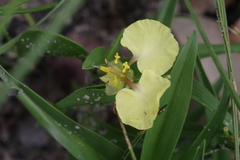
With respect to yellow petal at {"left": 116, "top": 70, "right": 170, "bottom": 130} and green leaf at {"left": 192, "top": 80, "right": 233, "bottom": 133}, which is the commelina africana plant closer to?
yellow petal at {"left": 116, "top": 70, "right": 170, "bottom": 130}

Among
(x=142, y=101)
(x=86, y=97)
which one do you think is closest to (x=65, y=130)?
(x=86, y=97)

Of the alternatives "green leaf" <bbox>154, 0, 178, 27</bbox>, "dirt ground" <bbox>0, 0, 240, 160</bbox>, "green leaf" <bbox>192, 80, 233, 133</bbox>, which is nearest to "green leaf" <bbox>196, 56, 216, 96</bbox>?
"green leaf" <bbox>192, 80, 233, 133</bbox>

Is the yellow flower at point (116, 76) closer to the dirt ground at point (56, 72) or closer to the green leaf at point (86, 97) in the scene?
the green leaf at point (86, 97)

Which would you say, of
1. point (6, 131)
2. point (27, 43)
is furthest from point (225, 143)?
point (6, 131)

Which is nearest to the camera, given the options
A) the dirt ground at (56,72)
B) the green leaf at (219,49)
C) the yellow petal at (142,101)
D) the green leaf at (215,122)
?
the yellow petal at (142,101)

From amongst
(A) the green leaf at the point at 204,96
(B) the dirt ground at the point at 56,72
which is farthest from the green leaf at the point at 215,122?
(B) the dirt ground at the point at 56,72

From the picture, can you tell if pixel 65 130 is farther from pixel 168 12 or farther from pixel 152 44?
pixel 168 12
